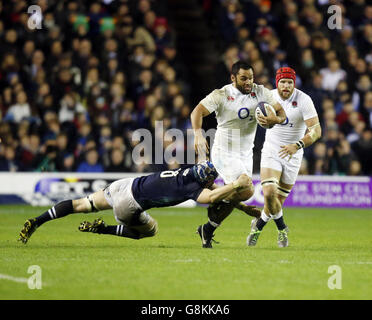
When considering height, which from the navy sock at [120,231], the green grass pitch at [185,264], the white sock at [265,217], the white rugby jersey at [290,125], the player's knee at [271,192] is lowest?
the green grass pitch at [185,264]

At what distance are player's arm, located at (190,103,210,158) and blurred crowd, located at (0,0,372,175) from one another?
6.96 metres

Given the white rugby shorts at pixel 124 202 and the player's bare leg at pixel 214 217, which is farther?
the player's bare leg at pixel 214 217

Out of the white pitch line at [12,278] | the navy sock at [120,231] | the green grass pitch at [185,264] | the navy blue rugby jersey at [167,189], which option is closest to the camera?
the green grass pitch at [185,264]

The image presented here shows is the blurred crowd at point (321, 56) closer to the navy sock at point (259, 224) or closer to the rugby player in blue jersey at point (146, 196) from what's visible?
the navy sock at point (259, 224)

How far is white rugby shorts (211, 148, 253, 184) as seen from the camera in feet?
37.2

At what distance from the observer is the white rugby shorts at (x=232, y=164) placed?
11.3m

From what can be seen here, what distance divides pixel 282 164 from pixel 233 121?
107 cm

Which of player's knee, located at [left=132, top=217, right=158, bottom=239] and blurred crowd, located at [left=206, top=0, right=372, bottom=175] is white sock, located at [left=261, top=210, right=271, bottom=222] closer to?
player's knee, located at [left=132, top=217, right=158, bottom=239]

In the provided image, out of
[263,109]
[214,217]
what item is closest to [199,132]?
[263,109]

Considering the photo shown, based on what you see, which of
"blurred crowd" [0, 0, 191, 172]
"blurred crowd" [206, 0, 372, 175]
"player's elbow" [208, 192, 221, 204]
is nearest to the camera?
"player's elbow" [208, 192, 221, 204]

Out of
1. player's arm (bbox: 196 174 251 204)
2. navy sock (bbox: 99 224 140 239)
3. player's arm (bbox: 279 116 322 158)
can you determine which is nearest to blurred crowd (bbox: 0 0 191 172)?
player's arm (bbox: 279 116 322 158)

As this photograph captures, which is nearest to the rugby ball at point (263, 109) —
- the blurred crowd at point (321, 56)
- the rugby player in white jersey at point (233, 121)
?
the rugby player in white jersey at point (233, 121)

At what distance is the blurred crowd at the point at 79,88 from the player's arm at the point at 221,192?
7.90m
